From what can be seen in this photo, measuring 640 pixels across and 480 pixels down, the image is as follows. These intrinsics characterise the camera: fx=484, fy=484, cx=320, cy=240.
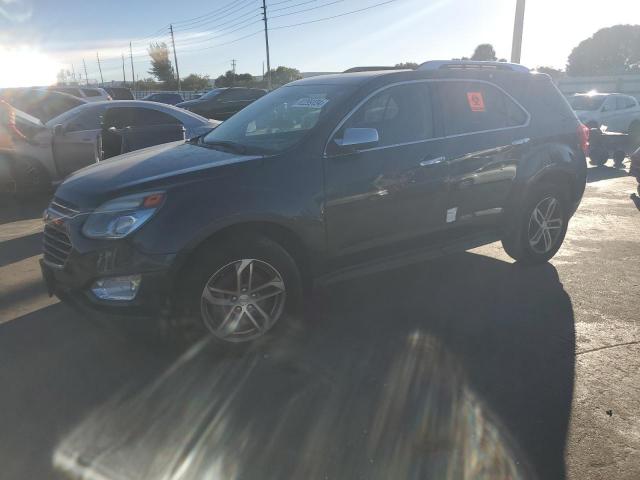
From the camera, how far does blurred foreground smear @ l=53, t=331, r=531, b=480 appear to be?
2279mm

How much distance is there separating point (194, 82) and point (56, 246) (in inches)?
3073

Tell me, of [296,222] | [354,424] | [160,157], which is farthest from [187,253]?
[354,424]

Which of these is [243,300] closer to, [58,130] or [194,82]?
[58,130]

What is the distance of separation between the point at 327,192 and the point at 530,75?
2808 mm

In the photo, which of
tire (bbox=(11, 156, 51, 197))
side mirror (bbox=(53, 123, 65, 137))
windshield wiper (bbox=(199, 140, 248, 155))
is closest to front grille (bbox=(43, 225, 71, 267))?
windshield wiper (bbox=(199, 140, 248, 155))

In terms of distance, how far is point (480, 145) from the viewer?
422cm

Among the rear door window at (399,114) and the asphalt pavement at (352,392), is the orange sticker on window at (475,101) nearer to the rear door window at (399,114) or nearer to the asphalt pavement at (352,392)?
the rear door window at (399,114)

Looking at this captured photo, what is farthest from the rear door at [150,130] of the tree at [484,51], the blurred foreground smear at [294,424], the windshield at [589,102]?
the tree at [484,51]

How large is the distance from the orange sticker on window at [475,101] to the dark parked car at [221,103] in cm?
1341

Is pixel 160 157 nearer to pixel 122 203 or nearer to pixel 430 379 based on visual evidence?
pixel 122 203

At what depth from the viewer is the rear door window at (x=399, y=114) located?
369cm

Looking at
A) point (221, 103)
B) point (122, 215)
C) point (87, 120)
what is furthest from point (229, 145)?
→ point (221, 103)

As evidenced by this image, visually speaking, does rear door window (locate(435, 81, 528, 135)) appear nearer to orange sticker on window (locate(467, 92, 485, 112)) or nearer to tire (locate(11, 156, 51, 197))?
orange sticker on window (locate(467, 92, 485, 112))

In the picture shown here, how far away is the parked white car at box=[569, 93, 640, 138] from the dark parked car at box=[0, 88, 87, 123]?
609 inches
